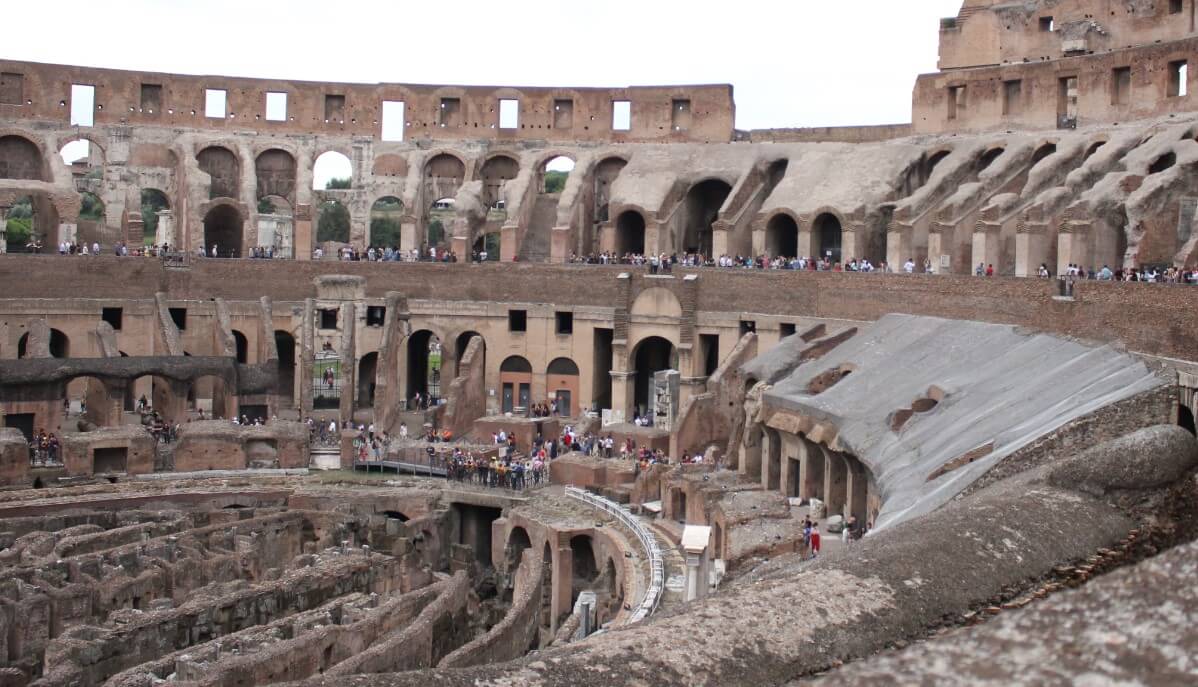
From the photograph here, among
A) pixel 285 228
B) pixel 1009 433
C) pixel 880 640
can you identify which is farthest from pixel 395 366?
pixel 880 640

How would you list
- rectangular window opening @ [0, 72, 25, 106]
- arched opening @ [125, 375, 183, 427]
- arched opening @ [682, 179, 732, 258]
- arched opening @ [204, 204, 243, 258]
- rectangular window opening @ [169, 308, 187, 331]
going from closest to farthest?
arched opening @ [125, 375, 183, 427]
rectangular window opening @ [169, 308, 187, 331]
rectangular window opening @ [0, 72, 25, 106]
arched opening @ [682, 179, 732, 258]
arched opening @ [204, 204, 243, 258]

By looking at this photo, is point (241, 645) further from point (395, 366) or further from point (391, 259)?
point (391, 259)

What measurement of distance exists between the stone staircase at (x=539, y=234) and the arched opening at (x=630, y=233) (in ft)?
7.74

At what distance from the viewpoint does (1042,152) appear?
4244 centimetres

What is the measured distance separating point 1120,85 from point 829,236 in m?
10.2

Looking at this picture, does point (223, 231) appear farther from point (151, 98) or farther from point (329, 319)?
point (329, 319)

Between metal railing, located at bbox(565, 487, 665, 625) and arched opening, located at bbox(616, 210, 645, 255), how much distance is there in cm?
1567

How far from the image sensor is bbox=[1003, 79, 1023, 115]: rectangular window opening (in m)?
43.8

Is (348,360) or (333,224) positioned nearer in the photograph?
(348,360)

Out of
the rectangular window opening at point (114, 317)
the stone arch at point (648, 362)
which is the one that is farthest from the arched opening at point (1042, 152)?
the rectangular window opening at point (114, 317)

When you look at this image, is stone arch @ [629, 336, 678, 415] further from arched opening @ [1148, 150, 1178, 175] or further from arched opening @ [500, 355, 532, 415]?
arched opening @ [1148, 150, 1178, 175]

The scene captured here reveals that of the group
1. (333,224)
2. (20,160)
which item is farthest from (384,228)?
(20,160)

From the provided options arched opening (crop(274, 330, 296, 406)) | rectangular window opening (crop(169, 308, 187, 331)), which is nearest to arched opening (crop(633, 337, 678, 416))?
arched opening (crop(274, 330, 296, 406))

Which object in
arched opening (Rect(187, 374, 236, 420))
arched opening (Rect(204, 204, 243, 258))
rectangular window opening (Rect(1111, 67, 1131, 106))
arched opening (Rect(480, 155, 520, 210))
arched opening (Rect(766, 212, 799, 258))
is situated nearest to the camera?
arched opening (Rect(187, 374, 236, 420))
